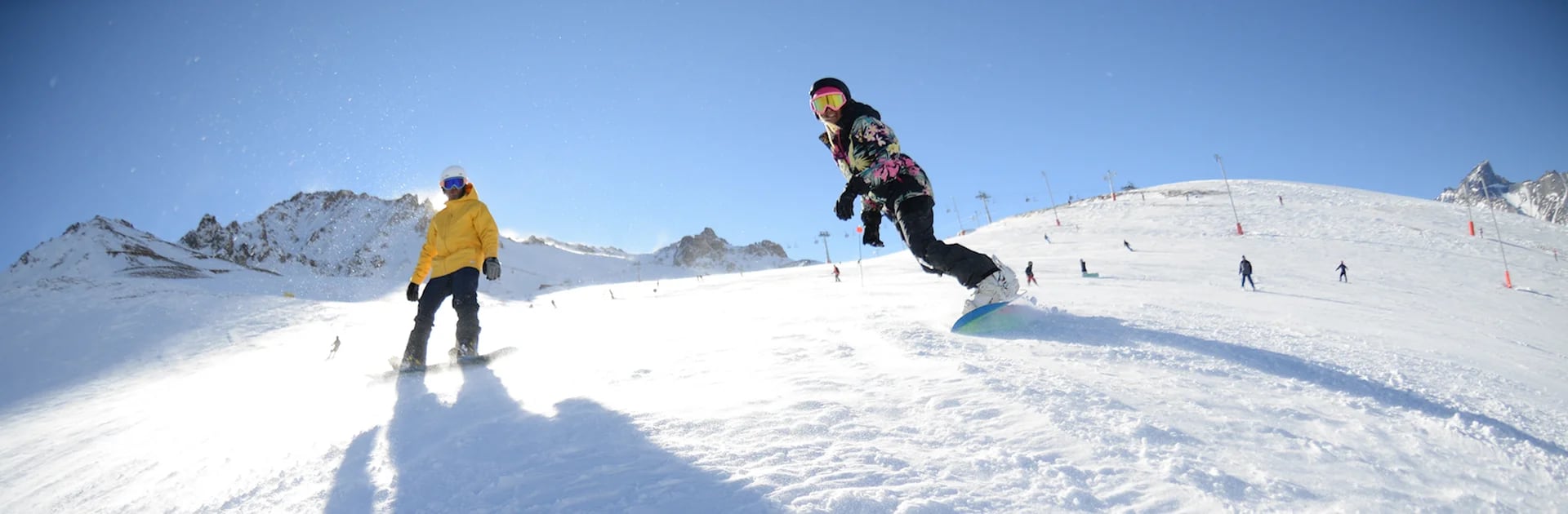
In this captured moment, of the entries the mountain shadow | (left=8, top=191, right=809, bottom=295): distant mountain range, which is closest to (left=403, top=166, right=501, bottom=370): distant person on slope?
the mountain shadow

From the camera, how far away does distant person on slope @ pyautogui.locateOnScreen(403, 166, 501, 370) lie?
479 centimetres

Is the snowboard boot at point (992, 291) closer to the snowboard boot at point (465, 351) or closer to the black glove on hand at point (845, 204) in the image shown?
the black glove on hand at point (845, 204)

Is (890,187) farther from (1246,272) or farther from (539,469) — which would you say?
(1246,272)

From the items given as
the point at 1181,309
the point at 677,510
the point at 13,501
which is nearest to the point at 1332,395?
the point at 677,510

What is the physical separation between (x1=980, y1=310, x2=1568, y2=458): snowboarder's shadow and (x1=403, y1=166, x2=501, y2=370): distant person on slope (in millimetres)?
3809

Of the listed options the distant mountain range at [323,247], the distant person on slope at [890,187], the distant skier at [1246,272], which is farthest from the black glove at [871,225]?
the distant mountain range at [323,247]

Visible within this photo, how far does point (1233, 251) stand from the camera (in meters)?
33.4

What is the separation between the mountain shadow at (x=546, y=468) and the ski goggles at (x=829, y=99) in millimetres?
3024

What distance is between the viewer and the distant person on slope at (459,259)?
15.7 ft

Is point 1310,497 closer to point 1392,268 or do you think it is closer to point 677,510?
point 677,510

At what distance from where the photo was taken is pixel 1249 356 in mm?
3539

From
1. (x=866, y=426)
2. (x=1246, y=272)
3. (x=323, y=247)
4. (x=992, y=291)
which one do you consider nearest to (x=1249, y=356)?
(x=992, y=291)

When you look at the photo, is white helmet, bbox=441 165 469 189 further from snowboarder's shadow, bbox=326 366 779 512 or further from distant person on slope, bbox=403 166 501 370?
snowboarder's shadow, bbox=326 366 779 512

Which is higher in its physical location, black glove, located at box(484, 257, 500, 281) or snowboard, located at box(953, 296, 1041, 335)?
black glove, located at box(484, 257, 500, 281)
